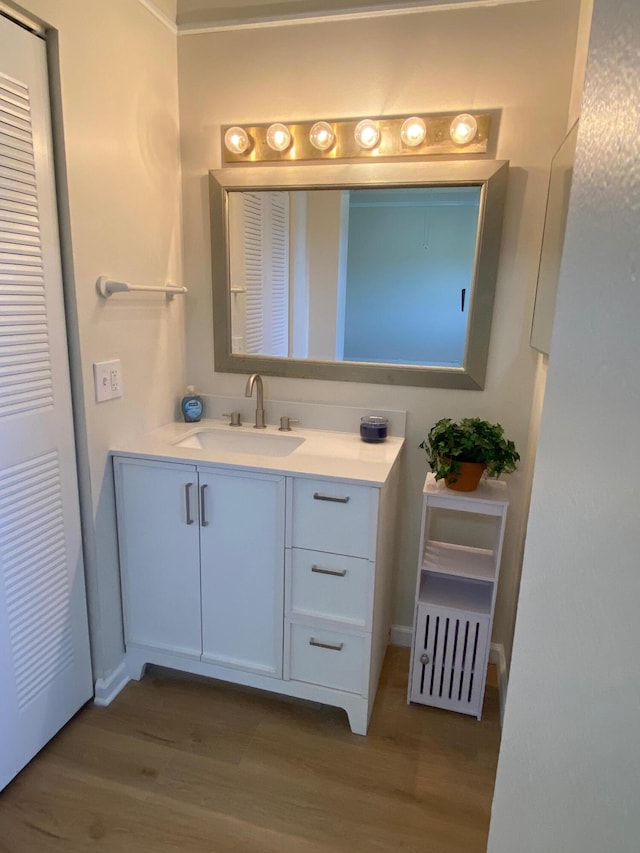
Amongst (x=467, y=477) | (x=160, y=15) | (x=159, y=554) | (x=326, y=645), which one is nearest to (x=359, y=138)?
(x=160, y=15)

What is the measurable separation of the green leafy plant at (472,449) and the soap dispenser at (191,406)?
1.00 m

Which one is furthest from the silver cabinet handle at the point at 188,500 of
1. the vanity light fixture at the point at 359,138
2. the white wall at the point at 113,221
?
the vanity light fixture at the point at 359,138

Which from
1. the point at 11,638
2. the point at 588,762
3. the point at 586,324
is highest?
the point at 586,324

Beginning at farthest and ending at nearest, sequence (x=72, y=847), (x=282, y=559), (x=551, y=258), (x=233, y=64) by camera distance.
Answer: (x=233, y=64), (x=282, y=559), (x=551, y=258), (x=72, y=847)

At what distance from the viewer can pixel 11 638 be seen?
1452 mm

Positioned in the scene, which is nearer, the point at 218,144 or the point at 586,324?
the point at 586,324

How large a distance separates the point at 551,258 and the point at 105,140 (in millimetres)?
1383

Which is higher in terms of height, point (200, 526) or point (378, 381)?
point (378, 381)

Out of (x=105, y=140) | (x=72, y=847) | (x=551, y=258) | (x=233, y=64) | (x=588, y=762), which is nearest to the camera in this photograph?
(x=588, y=762)

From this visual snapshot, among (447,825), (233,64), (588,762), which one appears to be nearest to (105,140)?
(233,64)

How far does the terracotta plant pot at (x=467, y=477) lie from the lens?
1681 millimetres

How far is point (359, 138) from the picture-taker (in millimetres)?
1798

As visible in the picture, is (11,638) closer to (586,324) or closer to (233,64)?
(586,324)

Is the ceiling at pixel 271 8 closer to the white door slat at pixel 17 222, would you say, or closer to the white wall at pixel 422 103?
the white wall at pixel 422 103
